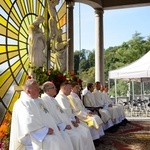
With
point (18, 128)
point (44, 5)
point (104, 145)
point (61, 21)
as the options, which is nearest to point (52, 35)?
point (44, 5)

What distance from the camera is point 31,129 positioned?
3756mm

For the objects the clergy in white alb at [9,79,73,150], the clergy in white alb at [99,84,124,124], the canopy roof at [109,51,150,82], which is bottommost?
the clergy in white alb at [99,84,124,124]

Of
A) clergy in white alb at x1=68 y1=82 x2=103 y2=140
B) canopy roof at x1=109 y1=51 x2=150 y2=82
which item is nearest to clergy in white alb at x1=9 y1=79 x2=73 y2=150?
clergy in white alb at x1=68 y1=82 x2=103 y2=140

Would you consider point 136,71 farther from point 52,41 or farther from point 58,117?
point 58,117

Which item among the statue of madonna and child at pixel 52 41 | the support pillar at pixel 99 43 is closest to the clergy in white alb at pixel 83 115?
the statue of madonna and child at pixel 52 41

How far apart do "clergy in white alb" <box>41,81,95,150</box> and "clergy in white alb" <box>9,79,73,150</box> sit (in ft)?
1.49

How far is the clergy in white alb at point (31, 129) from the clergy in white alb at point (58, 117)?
454mm

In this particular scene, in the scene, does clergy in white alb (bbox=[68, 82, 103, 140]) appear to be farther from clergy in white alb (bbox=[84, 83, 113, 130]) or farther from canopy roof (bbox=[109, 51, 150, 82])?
canopy roof (bbox=[109, 51, 150, 82])

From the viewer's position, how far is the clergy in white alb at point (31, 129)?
3.75 meters

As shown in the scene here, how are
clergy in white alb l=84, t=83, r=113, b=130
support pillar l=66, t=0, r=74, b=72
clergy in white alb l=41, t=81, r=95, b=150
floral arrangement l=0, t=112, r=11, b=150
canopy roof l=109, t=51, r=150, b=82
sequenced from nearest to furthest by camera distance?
1. clergy in white alb l=41, t=81, r=95, b=150
2. floral arrangement l=0, t=112, r=11, b=150
3. clergy in white alb l=84, t=83, r=113, b=130
4. canopy roof l=109, t=51, r=150, b=82
5. support pillar l=66, t=0, r=74, b=72

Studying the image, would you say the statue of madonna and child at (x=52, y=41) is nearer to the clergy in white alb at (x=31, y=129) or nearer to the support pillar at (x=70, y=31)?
the support pillar at (x=70, y=31)

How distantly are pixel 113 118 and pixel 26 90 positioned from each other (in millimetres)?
5668

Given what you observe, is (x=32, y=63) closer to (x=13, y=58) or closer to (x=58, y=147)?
(x=13, y=58)

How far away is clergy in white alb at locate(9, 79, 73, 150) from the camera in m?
3.75
